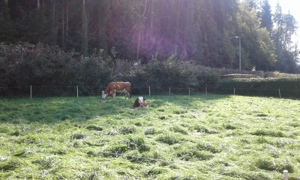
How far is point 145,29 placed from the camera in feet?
137

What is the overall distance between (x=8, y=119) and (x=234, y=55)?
5158 cm

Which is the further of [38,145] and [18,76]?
[18,76]

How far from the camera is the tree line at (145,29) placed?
28378 mm

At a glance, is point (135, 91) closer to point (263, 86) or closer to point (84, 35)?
point (84, 35)

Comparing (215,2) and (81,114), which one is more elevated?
(215,2)

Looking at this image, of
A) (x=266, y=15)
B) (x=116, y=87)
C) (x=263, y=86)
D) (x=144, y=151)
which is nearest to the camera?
(x=144, y=151)

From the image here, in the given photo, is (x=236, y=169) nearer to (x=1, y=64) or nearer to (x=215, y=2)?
(x=1, y=64)

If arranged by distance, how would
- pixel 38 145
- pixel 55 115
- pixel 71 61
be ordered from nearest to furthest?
1. pixel 38 145
2. pixel 55 115
3. pixel 71 61

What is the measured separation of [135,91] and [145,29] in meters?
18.9

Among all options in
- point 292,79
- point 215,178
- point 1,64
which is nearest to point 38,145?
point 215,178

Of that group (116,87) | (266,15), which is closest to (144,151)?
(116,87)

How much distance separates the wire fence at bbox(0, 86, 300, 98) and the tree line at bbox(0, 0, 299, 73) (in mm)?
3603

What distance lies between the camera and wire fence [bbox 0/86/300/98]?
19.1m

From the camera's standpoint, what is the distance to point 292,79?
2778 centimetres
